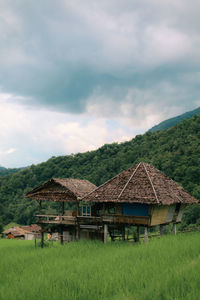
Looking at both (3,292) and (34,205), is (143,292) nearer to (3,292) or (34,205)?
(3,292)

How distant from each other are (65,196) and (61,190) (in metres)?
0.75

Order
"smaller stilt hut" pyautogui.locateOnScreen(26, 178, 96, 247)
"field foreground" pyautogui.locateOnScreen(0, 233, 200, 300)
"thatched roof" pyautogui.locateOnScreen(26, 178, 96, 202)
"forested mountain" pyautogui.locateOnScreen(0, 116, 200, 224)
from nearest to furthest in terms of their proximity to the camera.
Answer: "field foreground" pyautogui.locateOnScreen(0, 233, 200, 300)
"thatched roof" pyautogui.locateOnScreen(26, 178, 96, 202)
"smaller stilt hut" pyautogui.locateOnScreen(26, 178, 96, 247)
"forested mountain" pyautogui.locateOnScreen(0, 116, 200, 224)

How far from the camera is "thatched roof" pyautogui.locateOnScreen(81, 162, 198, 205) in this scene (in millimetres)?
21286

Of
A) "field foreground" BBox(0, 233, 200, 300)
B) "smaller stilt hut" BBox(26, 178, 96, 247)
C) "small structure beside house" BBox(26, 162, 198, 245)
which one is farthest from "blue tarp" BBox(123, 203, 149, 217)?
"field foreground" BBox(0, 233, 200, 300)

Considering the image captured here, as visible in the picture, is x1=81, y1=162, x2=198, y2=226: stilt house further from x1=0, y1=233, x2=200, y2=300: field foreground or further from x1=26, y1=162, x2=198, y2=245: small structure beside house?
x1=0, y1=233, x2=200, y2=300: field foreground

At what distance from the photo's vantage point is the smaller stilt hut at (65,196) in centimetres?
2603

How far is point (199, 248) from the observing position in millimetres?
14836

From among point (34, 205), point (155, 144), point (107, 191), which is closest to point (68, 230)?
point (107, 191)

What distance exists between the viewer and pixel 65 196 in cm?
2627

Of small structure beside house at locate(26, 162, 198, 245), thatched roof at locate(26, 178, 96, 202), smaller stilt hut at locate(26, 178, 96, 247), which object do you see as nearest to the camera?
small structure beside house at locate(26, 162, 198, 245)

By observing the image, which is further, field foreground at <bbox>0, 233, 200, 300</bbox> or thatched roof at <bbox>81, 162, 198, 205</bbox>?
thatched roof at <bbox>81, 162, 198, 205</bbox>

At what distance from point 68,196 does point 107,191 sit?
425 centimetres

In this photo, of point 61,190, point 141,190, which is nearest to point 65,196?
point 61,190

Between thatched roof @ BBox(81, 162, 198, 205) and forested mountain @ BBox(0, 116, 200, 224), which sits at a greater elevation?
forested mountain @ BBox(0, 116, 200, 224)
